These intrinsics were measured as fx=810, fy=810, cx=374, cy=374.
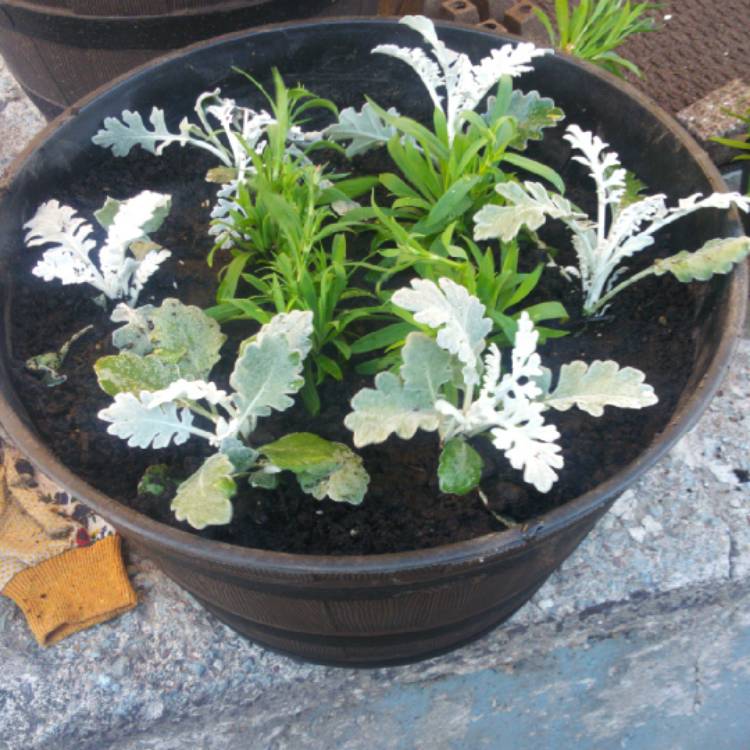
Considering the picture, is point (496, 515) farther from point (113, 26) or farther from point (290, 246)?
point (113, 26)

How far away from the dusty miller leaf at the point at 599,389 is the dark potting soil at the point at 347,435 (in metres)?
0.11

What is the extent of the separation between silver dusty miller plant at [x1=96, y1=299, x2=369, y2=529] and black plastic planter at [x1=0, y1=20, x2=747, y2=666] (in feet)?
0.20

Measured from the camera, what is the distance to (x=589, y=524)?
3.10ft

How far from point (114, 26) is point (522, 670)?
129 cm

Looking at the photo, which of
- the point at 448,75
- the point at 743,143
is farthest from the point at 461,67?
the point at 743,143

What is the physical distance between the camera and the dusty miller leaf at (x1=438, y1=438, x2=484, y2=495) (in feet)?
2.58

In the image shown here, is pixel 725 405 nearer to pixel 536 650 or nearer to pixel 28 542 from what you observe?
pixel 536 650

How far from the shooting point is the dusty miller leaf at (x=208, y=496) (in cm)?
72

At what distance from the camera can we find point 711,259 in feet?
2.95

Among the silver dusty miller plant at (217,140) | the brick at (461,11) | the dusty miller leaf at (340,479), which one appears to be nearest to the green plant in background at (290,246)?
the silver dusty miller plant at (217,140)

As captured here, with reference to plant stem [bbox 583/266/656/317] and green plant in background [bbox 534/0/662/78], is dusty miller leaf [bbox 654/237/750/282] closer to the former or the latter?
plant stem [bbox 583/266/656/317]

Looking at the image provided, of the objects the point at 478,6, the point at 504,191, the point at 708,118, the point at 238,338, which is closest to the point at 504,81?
the point at 504,191

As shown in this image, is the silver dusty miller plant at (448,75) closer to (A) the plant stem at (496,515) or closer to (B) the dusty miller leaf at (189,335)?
(B) the dusty miller leaf at (189,335)

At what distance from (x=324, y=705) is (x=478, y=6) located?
5.39ft
